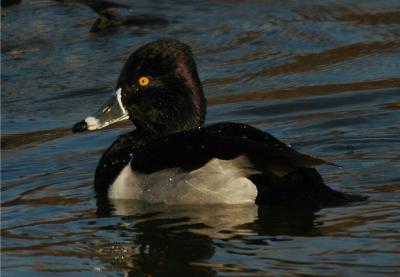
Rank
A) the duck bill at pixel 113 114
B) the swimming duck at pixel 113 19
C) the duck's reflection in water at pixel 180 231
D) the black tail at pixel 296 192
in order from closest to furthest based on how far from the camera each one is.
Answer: the duck's reflection in water at pixel 180 231
the black tail at pixel 296 192
the duck bill at pixel 113 114
the swimming duck at pixel 113 19

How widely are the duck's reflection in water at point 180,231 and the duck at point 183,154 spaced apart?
0.09m

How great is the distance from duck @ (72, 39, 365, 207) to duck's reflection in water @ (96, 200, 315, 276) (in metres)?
0.09

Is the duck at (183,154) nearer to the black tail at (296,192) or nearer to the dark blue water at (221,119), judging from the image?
the black tail at (296,192)

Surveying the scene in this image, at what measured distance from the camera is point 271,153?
7.49 meters

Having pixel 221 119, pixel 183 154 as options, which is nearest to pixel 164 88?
pixel 183 154

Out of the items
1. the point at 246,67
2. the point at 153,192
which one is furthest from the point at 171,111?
the point at 246,67

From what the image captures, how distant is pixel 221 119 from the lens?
10.1 metres

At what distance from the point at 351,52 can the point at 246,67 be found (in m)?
0.99

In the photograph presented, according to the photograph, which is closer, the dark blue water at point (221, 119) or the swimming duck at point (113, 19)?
the dark blue water at point (221, 119)

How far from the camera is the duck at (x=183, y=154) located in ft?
24.8

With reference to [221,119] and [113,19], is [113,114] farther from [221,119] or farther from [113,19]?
[113,19]

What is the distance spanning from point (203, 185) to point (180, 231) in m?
0.45

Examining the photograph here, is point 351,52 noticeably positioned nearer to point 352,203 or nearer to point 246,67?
point 246,67

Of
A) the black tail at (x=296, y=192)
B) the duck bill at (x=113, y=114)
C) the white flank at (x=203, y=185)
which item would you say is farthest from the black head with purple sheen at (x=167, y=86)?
the black tail at (x=296, y=192)
